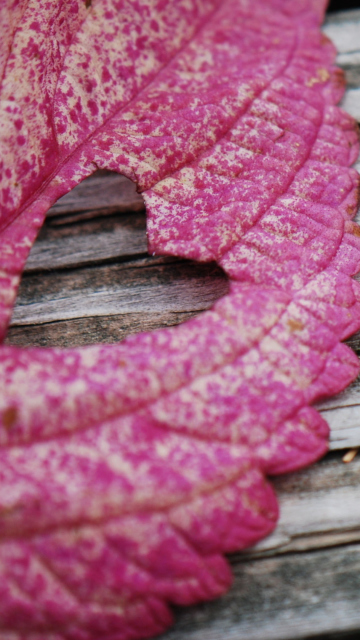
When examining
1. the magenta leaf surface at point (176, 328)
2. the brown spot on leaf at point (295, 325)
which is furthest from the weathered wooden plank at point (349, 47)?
the brown spot on leaf at point (295, 325)

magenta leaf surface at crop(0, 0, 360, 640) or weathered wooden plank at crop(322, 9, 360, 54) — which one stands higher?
weathered wooden plank at crop(322, 9, 360, 54)

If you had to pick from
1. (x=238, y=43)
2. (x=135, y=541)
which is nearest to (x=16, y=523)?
(x=135, y=541)

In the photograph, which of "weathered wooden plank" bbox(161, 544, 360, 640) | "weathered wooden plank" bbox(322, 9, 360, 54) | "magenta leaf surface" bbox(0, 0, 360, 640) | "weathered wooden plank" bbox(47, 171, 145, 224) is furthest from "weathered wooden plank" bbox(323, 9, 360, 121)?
"weathered wooden plank" bbox(161, 544, 360, 640)

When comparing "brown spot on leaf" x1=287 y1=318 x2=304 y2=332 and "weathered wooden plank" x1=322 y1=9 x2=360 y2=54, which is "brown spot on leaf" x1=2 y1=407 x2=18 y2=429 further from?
"weathered wooden plank" x1=322 y1=9 x2=360 y2=54

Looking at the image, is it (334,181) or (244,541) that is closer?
(244,541)

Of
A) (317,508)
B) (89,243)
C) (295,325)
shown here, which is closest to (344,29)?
(89,243)

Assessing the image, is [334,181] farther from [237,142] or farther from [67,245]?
[67,245]

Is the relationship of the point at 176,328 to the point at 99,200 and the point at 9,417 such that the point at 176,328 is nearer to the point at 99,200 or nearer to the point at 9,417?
the point at 9,417

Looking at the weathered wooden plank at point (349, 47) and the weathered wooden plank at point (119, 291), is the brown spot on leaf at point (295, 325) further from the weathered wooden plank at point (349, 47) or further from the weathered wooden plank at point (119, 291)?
the weathered wooden plank at point (349, 47)
